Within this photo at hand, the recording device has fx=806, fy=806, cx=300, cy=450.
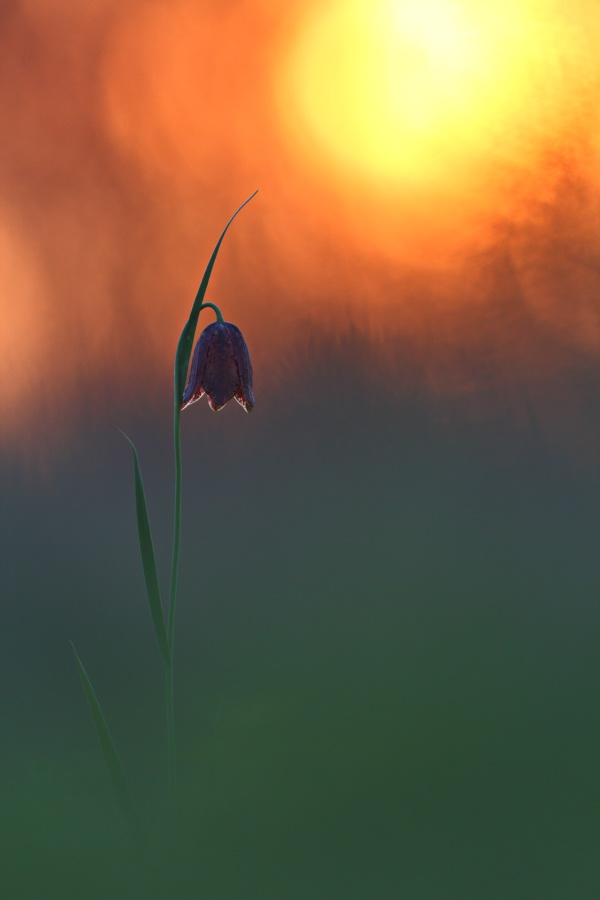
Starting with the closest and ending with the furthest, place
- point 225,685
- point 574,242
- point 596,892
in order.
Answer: point 596,892 → point 225,685 → point 574,242

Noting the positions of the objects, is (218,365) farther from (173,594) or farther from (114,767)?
(114,767)

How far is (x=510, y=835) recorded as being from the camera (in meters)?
0.36

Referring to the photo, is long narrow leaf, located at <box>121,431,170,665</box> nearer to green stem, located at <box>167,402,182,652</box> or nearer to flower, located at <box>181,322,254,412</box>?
green stem, located at <box>167,402,182,652</box>

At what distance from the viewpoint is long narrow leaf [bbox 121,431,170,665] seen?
893 mm

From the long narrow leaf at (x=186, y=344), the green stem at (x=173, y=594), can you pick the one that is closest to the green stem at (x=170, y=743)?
the green stem at (x=173, y=594)

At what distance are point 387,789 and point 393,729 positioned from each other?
0.18 ft

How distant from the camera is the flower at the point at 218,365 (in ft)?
3.14

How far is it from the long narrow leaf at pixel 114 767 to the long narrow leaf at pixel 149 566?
9 centimetres

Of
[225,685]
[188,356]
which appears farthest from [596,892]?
[188,356]

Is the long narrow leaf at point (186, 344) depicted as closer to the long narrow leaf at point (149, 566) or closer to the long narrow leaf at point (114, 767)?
the long narrow leaf at point (149, 566)

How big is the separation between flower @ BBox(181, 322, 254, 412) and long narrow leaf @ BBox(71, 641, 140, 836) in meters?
0.32

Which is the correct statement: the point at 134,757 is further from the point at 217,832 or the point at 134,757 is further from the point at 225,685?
the point at 217,832

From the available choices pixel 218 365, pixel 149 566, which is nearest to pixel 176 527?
pixel 149 566

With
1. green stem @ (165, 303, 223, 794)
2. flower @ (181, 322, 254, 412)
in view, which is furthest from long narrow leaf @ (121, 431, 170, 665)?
flower @ (181, 322, 254, 412)
